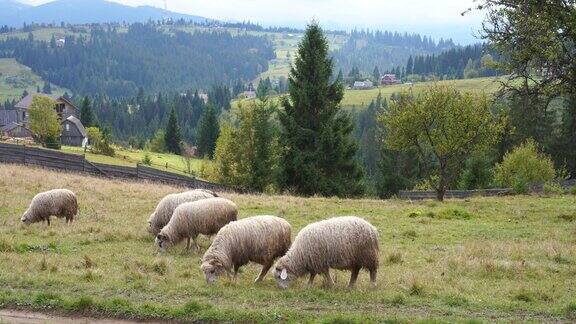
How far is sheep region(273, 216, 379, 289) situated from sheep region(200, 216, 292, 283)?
3.02 ft

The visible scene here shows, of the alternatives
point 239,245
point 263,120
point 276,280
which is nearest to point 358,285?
point 276,280

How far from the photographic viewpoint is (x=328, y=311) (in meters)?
12.8

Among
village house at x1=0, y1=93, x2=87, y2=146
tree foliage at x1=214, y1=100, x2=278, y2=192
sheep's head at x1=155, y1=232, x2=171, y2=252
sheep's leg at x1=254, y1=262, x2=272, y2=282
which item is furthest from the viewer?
village house at x1=0, y1=93, x2=87, y2=146

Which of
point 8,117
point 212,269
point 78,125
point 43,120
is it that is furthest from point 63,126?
point 212,269

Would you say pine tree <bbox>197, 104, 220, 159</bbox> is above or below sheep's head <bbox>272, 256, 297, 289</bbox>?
below

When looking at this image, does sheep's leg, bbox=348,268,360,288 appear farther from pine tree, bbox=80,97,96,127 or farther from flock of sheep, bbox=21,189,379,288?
pine tree, bbox=80,97,96,127

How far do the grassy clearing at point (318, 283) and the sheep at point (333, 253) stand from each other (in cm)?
47

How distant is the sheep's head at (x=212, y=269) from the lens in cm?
1520

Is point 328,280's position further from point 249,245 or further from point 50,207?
point 50,207

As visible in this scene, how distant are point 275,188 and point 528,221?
988 inches

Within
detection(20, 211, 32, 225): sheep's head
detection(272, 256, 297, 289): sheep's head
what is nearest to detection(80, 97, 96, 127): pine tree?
detection(20, 211, 32, 225): sheep's head

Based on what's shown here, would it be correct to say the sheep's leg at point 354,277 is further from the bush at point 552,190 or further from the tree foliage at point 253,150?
the tree foliage at point 253,150

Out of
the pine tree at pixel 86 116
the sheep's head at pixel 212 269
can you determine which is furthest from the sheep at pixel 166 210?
the pine tree at pixel 86 116

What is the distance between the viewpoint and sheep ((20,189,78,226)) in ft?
78.1
